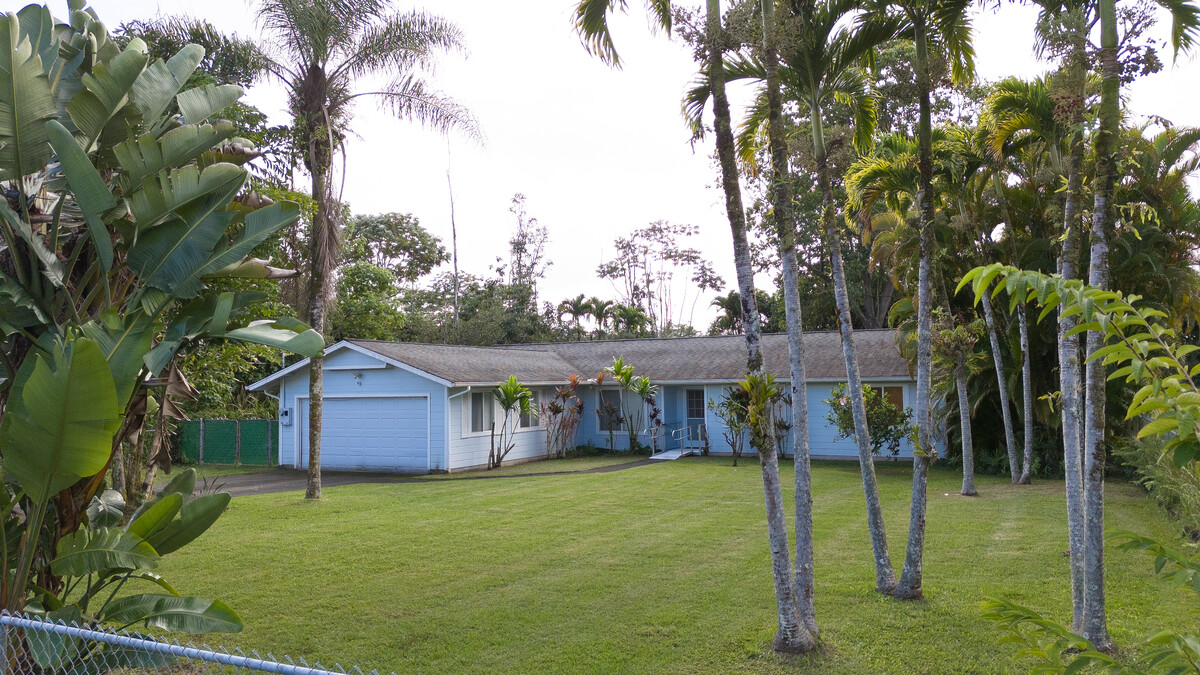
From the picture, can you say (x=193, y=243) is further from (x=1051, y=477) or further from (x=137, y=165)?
(x=1051, y=477)

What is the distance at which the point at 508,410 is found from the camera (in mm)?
22750

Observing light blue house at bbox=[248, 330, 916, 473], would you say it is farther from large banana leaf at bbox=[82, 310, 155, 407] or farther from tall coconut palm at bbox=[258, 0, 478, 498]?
large banana leaf at bbox=[82, 310, 155, 407]

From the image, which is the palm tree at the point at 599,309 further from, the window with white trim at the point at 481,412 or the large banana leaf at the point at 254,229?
the large banana leaf at the point at 254,229

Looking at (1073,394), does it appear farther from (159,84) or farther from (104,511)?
(104,511)

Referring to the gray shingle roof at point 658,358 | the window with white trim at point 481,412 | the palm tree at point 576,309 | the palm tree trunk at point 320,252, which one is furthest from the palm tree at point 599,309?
the palm tree trunk at point 320,252

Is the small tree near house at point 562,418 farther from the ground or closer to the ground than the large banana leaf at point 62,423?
closer to the ground

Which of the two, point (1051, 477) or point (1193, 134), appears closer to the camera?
point (1193, 134)

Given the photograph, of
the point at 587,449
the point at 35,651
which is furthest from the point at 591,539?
the point at 587,449

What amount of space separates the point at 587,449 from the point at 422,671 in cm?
1974

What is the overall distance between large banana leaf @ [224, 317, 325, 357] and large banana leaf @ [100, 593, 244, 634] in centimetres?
184

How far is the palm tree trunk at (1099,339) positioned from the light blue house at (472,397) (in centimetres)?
1606

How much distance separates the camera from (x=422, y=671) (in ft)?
21.1

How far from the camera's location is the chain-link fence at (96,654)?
3557 millimetres

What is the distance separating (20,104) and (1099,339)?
25.2 feet
